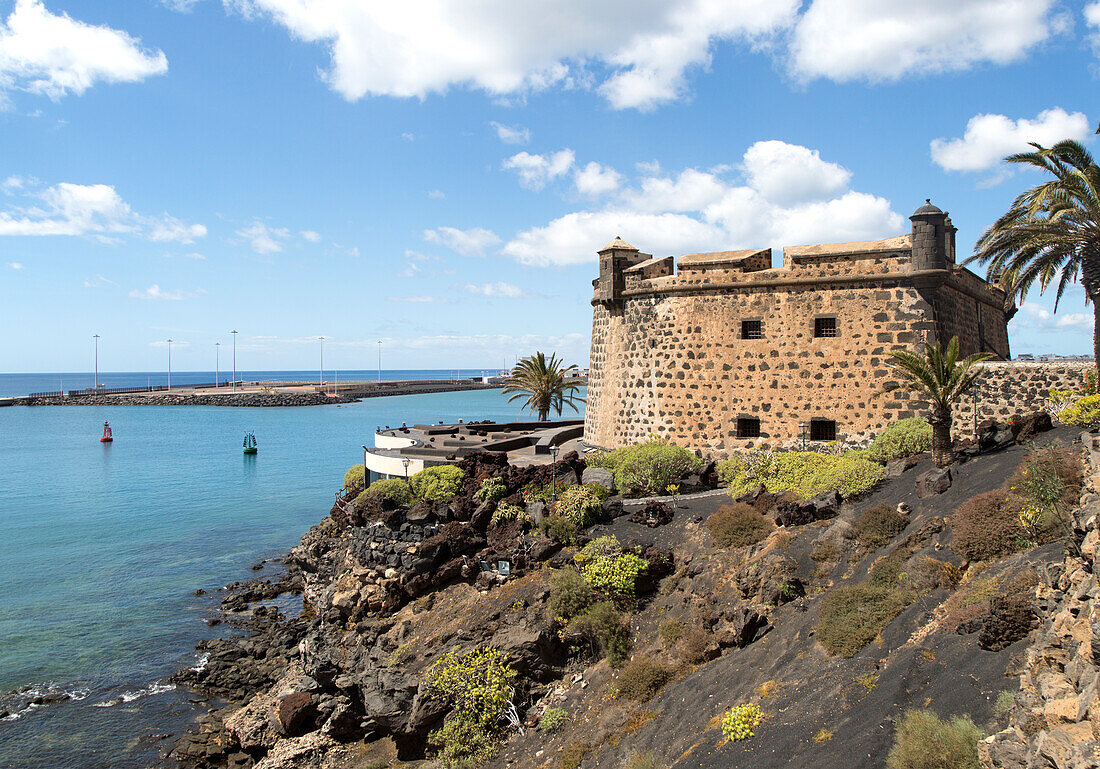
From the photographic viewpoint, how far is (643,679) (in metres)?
15.1

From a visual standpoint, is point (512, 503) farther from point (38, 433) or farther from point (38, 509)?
point (38, 433)

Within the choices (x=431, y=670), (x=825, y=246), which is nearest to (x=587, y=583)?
(x=431, y=670)

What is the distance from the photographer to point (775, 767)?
9836 millimetres

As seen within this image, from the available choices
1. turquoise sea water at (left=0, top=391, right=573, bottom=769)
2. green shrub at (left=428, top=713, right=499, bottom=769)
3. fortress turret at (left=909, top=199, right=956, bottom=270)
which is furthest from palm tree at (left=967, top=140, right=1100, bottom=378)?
turquoise sea water at (left=0, top=391, right=573, bottom=769)

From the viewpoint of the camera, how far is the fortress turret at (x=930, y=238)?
2141cm

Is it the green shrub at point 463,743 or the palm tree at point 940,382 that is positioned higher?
→ the palm tree at point 940,382

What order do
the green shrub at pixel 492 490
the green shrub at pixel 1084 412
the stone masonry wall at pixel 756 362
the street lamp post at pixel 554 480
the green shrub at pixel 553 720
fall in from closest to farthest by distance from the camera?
the green shrub at pixel 1084 412 < the green shrub at pixel 553 720 < the stone masonry wall at pixel 756 362 < the street lamp post at pixel 554 480 < the green shrub at pixel 492 490

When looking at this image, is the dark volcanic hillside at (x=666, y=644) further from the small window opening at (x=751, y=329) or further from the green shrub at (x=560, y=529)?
the small window opening at (x=751, y=329)

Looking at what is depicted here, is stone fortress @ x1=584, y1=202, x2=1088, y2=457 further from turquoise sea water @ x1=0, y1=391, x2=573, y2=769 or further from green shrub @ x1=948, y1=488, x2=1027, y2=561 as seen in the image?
turquoise sea water @ x1=0, y1=391, x2=573, y2=769

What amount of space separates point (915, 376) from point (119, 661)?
28296mm

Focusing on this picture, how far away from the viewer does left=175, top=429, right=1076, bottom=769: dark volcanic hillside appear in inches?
390

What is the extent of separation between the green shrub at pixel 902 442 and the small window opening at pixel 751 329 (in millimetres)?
5283

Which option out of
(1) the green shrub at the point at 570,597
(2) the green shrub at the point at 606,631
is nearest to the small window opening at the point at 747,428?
(1) the green shrub at the point at 570,597

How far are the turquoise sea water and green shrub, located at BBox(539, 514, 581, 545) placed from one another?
12.6m
